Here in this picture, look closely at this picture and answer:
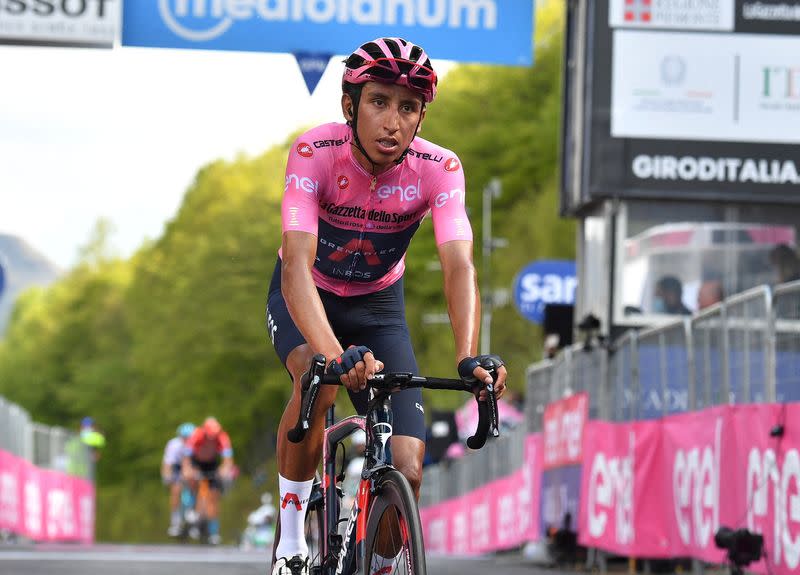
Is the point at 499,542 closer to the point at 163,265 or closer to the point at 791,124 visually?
the point at 791,124

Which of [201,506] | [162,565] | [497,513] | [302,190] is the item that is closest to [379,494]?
[302,190]

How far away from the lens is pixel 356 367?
573 cm

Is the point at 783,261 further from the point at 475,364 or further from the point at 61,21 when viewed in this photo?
the point at 475,364

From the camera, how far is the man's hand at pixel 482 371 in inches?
228

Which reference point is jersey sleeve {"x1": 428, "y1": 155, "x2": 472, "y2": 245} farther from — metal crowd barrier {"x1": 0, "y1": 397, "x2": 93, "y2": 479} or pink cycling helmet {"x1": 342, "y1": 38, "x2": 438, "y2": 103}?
metal crowd barrier {"x1": 0, "y1": 397, "x2": 93, "y2": 479}

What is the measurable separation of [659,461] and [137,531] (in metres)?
59.5

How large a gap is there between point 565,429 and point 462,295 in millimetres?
9394

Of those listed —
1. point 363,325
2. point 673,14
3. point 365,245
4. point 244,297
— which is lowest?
point 363,325

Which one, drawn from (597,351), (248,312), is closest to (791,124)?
(597,351)

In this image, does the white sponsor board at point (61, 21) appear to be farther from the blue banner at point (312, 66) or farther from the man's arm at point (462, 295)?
the man's arm at point (462, 295)

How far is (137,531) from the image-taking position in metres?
70.0

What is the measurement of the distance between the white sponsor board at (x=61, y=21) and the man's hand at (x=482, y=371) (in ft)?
32.7

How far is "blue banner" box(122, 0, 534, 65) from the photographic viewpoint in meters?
15.1

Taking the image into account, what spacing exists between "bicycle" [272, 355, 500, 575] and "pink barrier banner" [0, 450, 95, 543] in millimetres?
16530
